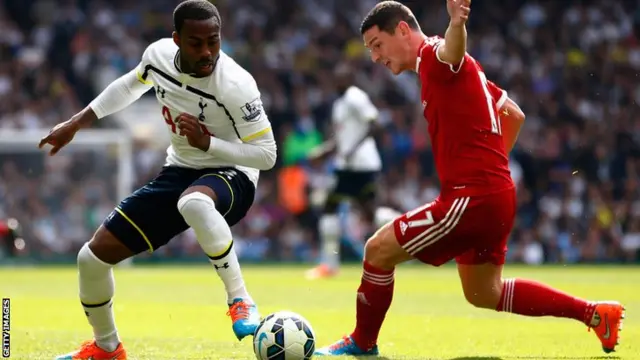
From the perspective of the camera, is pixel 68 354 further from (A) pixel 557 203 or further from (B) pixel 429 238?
(A) pixel 557 203

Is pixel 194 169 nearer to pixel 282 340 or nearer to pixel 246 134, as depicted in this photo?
pixel 246 134

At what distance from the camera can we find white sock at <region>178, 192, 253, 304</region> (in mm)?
6602

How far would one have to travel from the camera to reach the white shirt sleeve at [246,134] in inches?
269

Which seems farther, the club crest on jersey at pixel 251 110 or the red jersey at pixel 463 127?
the club crest on jersey at pixel 251 110

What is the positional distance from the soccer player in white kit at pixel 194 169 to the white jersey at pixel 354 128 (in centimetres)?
840

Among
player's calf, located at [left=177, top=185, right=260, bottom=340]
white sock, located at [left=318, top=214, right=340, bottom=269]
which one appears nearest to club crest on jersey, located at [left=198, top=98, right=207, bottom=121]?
player's calf, located at [left=177, top=185, right=260, bottom=340]

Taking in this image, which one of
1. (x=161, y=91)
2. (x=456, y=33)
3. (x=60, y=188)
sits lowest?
(x=60, y=188)

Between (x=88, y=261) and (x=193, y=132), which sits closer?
(x=193, y=132)

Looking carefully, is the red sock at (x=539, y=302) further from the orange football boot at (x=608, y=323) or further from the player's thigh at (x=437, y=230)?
the player's thigh at (x=437, y=230)

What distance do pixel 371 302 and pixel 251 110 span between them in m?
1.44

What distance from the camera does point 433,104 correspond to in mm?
6715

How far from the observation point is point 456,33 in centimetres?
620

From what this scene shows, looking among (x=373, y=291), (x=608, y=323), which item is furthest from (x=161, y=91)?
(x=608, y=323)

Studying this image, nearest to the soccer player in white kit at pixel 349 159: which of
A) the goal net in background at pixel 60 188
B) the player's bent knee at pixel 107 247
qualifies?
the goal net in background at pixel 60 188
